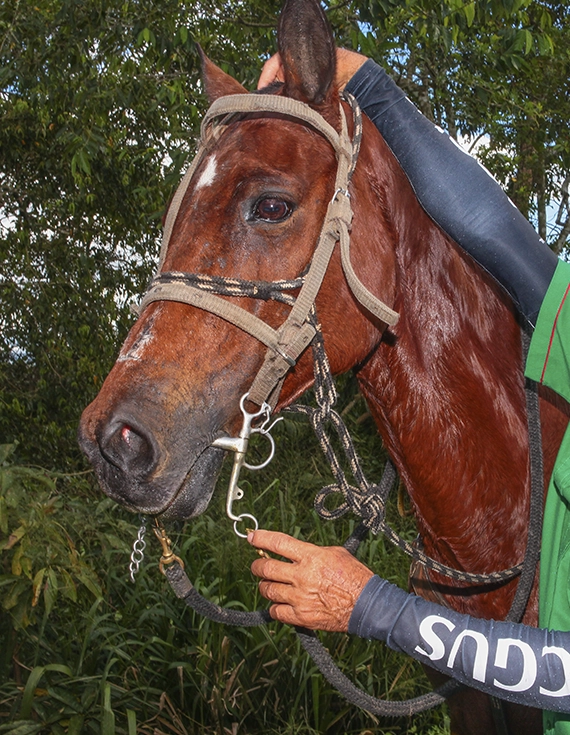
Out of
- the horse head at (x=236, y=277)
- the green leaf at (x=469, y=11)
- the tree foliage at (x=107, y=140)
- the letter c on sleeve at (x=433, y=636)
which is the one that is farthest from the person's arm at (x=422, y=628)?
the tree foliage at (x=107, y=140)

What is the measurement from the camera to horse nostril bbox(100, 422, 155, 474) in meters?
1.62

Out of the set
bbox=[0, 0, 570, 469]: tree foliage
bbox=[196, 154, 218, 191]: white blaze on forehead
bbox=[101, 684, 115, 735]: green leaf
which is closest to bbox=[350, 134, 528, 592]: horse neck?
→ bbox=[196, 154, 218, 191]: white blaze on forehead

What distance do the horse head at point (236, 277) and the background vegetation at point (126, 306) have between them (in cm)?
174

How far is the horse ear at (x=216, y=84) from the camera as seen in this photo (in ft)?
7.89

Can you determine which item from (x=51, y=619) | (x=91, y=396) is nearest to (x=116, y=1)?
(x=91, y=396)

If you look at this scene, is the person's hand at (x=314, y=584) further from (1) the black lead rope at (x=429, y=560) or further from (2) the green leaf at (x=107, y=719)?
(2) the green leaf at (x=107, y=719)

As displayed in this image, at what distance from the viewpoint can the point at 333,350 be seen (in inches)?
76.9

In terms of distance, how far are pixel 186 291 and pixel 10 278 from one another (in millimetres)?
6496

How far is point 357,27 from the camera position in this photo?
472 centimetres

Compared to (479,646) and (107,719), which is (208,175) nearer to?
(479,646)

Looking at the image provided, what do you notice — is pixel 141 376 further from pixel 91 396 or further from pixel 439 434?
pixel 91 396

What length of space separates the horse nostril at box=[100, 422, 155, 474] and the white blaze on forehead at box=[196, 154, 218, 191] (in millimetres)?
669

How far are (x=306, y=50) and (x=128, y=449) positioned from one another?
3.82 feet

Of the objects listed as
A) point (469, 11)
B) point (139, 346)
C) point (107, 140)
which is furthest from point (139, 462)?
point (107, 140)
